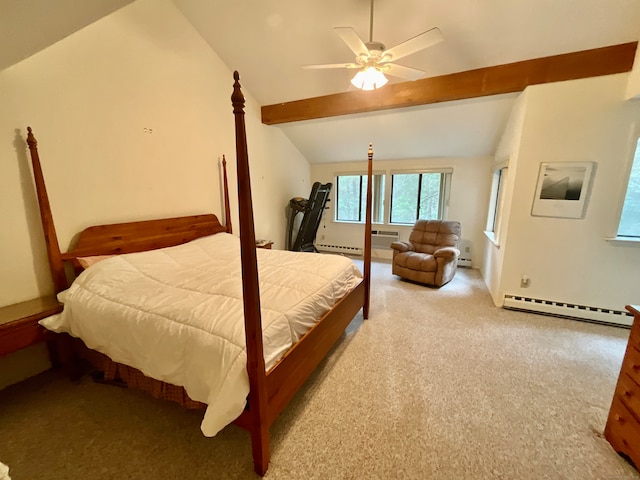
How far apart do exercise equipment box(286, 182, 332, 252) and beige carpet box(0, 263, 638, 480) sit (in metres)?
2.69

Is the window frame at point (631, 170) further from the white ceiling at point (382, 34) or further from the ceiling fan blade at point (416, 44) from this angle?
the ceiling fan blade at point (416, 44)

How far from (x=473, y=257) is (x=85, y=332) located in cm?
517

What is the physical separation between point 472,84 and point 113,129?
3.62 meters

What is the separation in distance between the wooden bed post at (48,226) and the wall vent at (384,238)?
4.58 m

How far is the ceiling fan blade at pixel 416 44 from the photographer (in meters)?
1.79

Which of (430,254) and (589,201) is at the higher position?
(589,201)

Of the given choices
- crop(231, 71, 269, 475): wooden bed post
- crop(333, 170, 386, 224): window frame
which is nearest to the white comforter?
crop(231, 71, 269, 475): wooden bed post

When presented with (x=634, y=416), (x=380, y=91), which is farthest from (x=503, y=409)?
(x=380, y=91)

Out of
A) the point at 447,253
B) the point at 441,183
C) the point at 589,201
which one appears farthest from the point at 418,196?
the point at 589,201

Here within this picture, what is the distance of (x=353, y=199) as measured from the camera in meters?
5.71

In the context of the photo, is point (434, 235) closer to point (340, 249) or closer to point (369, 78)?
point (340, 249)

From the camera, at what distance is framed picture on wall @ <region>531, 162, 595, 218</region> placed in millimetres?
2627

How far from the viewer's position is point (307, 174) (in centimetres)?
572

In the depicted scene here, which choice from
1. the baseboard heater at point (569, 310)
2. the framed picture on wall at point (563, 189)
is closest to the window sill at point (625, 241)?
the framed picture on wall at point (563, 189)
